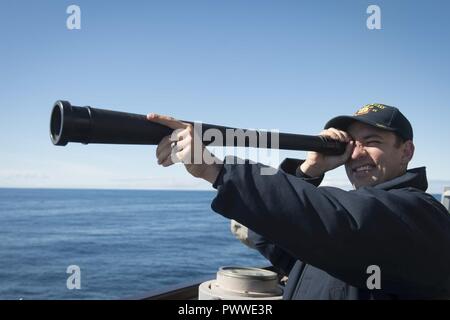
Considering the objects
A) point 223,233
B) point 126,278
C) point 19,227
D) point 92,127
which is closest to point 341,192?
point 92,127

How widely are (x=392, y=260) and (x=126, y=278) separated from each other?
1505 inches

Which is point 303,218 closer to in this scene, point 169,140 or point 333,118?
point 169,140

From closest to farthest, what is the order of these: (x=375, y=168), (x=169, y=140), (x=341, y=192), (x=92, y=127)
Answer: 1. (x=92, y=127)
2. (x=169, y=140)
3. (x=341, y=192)
4. (x=375, y=168)

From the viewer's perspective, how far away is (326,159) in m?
2.43

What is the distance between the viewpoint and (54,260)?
145 feet

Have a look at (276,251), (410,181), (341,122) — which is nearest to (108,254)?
(276,251)

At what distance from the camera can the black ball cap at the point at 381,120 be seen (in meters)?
2.21

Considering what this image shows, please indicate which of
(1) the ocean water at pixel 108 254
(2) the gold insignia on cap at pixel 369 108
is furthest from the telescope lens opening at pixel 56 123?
(1) the ocean water at pixel 108 254

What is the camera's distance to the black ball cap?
2211mm

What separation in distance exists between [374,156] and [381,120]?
18cm

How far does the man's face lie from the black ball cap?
45mm

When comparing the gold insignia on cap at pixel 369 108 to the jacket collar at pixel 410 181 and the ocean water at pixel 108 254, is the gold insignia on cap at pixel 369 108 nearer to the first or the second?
the jacket collar at pixel 410 181
